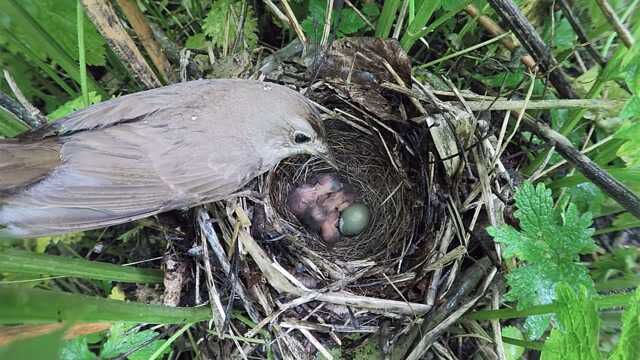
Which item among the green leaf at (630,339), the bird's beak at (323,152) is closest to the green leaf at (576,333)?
the green leaf at (630,339)

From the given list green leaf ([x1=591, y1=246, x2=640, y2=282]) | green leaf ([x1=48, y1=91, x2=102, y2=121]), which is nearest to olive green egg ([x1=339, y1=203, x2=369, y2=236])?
green leaf ([x1=591, y1=246, x2=640, y2=282])

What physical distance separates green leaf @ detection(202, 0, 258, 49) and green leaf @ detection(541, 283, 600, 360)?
1689 millimetres

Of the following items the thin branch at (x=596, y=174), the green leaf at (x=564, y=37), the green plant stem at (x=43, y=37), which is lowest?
the thin branch at (x=596, y=174)

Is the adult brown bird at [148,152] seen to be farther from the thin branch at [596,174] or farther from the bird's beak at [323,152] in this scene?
the thin branch at [596,174]

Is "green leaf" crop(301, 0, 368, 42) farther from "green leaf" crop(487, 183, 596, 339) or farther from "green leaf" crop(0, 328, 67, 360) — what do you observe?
"green leaf" crop(0, 328, 67, 360)

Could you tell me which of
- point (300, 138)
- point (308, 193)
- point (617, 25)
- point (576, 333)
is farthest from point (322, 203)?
point (576, 333)

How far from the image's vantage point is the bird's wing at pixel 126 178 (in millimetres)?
1927

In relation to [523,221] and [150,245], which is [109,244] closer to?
[150,245]

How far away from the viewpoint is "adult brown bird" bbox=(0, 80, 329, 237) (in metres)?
1.94

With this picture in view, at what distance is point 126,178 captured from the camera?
2.08 meters

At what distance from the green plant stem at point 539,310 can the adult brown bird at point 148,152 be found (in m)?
0.95

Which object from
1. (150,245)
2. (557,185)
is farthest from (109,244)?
(557,185)

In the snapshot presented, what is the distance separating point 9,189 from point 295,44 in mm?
1232

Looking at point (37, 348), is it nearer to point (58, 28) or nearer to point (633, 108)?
point (633, 108)
